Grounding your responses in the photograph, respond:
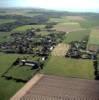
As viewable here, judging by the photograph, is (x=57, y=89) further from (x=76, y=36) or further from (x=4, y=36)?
(x=4, y=36)

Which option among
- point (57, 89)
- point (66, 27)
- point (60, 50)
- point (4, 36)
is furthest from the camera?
point (66, 27)

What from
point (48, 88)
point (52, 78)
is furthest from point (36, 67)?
point (48, 88)

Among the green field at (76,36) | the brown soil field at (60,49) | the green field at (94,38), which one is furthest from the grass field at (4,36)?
the green field at (94,38)

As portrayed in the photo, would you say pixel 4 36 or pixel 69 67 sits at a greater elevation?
pixel 69 67

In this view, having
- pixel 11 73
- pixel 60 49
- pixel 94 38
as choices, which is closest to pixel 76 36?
pixel 94 38

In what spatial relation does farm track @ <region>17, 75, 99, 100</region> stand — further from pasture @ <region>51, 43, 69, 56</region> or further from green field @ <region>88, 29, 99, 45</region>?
green field @ <region>88, 29, 99, 45</region>

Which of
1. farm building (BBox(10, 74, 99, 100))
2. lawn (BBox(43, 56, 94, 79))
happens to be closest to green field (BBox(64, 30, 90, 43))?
lawn (BBox(43, 56, 94, 79))
